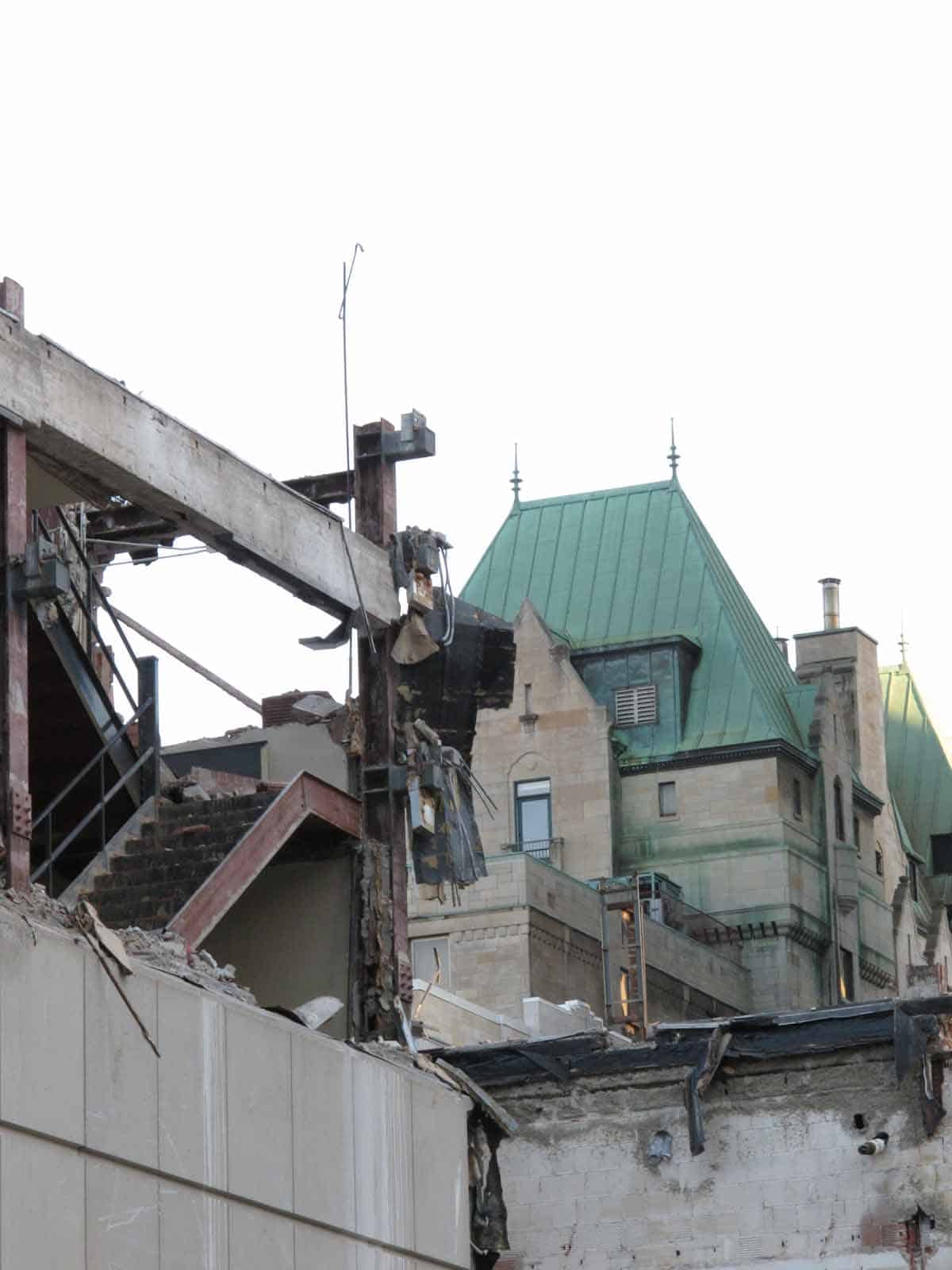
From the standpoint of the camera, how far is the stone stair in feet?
94.5

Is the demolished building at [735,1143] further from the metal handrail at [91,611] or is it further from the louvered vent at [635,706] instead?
the louvered vent at [635,706]

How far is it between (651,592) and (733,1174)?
52.3 meters

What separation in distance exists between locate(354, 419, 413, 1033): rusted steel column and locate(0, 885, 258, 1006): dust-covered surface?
3.89 meters

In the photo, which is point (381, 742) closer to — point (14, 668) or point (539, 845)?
point (14, 668)

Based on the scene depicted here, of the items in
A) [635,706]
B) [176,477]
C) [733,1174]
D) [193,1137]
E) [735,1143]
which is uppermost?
[635,706]

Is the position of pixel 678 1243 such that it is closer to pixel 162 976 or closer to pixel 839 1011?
pixel 839 1011

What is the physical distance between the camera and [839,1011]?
37000 millimetres

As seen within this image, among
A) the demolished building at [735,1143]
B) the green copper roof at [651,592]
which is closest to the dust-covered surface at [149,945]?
the demolished building at [735,1143]

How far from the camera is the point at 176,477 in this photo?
2844 cm

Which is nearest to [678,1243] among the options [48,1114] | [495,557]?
[48,1114]

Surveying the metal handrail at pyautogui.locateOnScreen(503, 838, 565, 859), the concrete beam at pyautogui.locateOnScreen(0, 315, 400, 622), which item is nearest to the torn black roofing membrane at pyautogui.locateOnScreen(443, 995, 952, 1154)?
the concrete beam at pyautogui.locateOnScreen(0, 315, 400, 622)

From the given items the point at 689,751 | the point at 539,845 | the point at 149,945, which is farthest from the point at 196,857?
the point at 689,751

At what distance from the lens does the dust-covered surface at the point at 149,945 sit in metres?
23.1

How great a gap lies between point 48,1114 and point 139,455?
7472 mm
